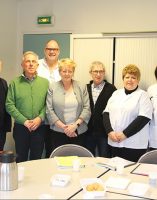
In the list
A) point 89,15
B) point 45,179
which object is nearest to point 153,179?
point 45,179

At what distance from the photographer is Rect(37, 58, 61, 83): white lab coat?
13.4ft

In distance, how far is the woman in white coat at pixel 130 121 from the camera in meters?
3.38

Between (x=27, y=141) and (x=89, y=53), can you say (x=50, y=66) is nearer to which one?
(x=89, y=53)

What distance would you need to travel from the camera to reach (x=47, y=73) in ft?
13.5

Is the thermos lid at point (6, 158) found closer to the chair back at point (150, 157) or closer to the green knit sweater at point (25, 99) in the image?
the chair back at point (150, 157)

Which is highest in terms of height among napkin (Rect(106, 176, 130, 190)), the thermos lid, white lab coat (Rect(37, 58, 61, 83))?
white lab coat (Rect(37, 58, 61, 83))

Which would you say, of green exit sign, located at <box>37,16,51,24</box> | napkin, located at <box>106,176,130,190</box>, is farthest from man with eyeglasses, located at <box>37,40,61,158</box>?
napkin, located at <box>106,176,130,190</box>

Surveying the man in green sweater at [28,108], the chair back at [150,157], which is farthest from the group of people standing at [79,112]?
the chair back at [150,157]

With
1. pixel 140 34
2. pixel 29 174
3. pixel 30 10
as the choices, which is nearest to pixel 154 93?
pixel 140 34

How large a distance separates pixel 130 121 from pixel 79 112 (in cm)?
61

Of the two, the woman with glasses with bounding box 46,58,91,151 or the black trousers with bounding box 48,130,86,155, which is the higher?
the woman with glasses with bounding box 46,58,91,151

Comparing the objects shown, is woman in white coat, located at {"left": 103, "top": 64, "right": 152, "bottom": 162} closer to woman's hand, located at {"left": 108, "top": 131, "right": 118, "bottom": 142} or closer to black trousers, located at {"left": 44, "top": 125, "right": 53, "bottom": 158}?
woman's hand, located at {"left": 108, "top": 131, "right": 118, "bottom": 142}

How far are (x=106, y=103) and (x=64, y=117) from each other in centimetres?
54

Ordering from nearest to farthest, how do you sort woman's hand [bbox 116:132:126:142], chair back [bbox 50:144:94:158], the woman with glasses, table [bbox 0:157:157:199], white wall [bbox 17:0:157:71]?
table [bbox 0:157:157:199], chair back [bbox 50:144:94:158], woman's hand [bbox 116:132:126:142], the woman with glasses, white wall [bbox 17:0:157:71]
